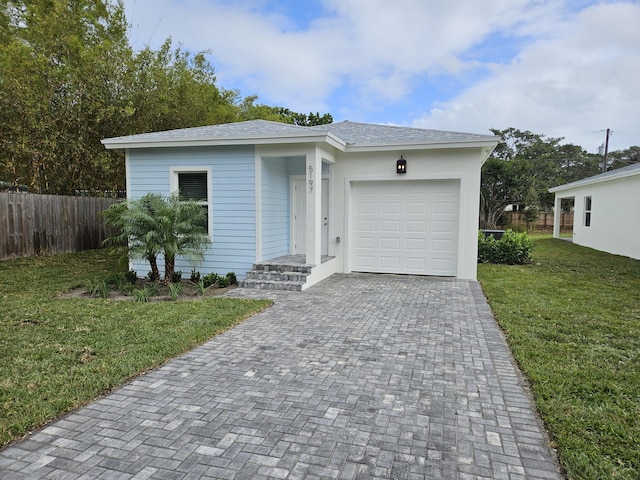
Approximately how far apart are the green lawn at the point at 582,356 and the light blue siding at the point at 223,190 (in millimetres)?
4647

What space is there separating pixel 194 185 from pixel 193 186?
0.03 m

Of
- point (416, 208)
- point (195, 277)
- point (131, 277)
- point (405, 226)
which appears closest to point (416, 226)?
point (405, 226)

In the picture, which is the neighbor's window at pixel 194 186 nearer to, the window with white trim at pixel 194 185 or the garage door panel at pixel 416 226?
the window with white trim at pixel 194 185

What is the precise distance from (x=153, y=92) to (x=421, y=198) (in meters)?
8.64

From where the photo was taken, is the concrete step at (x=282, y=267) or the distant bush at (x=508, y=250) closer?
the concrete step at (x=282, y=267)

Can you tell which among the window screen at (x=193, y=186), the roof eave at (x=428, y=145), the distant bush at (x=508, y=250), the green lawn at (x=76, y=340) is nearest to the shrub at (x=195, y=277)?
the window screen at (x=193, y=186)

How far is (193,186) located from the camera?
8453 millimetres

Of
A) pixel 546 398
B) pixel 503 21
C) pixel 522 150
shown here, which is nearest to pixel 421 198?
Result: pixel 503 21

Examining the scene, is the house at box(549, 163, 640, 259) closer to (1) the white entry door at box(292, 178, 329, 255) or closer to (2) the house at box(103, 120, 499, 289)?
(2) the house at box(103, 120, 499, 289)

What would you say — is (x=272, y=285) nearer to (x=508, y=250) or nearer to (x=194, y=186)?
(x=194, y=186)

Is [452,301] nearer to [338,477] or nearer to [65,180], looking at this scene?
[338,477]

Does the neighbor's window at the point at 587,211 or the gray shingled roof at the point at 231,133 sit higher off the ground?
the gray shingled roof at the point at 231,133

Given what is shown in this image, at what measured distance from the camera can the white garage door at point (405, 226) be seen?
8.70m

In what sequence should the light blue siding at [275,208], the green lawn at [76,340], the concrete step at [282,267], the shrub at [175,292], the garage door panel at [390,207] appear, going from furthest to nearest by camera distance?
the garage door panel at [390,207]
the light blue siding at [275,208]
the concrete step at [282,267]
the shrub at [175,292]
the green lawn at [76,340]
